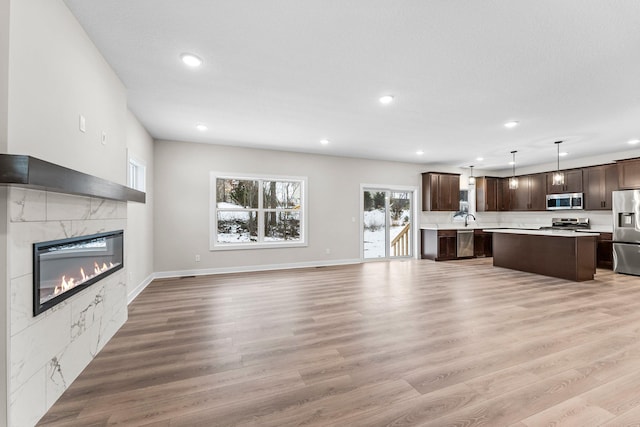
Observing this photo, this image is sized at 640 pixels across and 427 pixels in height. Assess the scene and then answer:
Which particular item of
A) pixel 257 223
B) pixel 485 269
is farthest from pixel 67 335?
pixel 485 269

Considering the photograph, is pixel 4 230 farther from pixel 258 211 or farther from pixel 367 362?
pixel 258 211

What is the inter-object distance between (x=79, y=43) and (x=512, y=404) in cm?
401

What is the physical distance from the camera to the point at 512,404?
1.75 meters

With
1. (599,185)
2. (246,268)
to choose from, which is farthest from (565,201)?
(246,268)

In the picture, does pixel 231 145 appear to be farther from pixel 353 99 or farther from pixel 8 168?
pixel 8 168

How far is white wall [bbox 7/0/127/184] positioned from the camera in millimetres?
1519

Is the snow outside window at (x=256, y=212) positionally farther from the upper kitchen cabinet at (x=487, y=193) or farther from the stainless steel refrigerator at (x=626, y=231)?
the stainless steel refrigerator at (x=626, y=231)

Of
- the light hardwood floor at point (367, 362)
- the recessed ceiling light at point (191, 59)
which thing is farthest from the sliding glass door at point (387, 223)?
the recessed ceiling light at point (191, 59)

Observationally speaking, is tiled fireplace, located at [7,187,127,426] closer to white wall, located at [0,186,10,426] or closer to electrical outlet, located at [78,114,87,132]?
white wall, located at [0,186,10,426]

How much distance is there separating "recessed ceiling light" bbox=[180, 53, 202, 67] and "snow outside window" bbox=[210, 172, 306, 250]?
318 cm

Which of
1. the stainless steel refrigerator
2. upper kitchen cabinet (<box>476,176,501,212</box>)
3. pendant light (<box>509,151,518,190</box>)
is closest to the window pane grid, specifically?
pendant light (<box>509,151,518,190</box>)

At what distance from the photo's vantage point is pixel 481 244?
7.87 metres

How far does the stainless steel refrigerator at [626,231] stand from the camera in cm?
541

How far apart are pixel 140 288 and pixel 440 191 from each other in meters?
7.26
